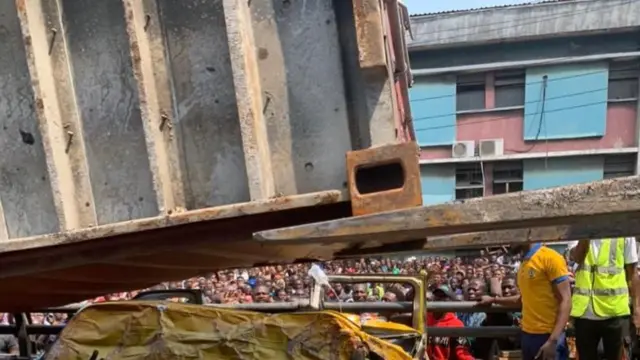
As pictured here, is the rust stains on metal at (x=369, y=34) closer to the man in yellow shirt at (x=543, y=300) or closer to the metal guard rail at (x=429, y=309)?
the man in yellow shirt at (x=543, y=300)

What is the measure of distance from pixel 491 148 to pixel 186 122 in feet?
71.0

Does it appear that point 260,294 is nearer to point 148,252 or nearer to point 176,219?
point 148,252

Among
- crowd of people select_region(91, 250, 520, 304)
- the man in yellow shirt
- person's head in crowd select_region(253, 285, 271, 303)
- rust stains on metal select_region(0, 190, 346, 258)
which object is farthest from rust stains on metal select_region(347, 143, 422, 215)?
person's head in crowd select_region(253, 285, 271, 303)

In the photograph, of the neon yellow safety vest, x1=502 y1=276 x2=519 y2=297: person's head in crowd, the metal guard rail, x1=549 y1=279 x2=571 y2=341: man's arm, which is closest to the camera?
x1=549 y1=279 x2=571 y2=341: man's arm

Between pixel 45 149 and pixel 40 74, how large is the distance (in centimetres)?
34

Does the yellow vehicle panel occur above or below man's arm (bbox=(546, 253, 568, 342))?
above

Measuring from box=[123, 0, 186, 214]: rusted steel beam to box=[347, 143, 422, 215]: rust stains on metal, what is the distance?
84cm

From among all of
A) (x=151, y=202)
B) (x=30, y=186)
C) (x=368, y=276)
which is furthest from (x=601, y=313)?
(x=30, y=186)

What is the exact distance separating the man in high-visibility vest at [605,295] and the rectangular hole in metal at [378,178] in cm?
294

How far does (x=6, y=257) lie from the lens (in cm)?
352

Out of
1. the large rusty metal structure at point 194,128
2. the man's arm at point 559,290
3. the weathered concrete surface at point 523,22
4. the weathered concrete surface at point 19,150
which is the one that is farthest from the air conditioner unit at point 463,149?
the weathered concrete surface at point 19,150

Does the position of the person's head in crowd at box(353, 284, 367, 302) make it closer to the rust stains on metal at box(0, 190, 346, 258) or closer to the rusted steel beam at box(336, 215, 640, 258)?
the rusted steel beam at box(336, 215, 640, 258)

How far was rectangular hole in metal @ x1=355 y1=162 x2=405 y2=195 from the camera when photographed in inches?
119

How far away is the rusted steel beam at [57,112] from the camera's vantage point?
3.28m
